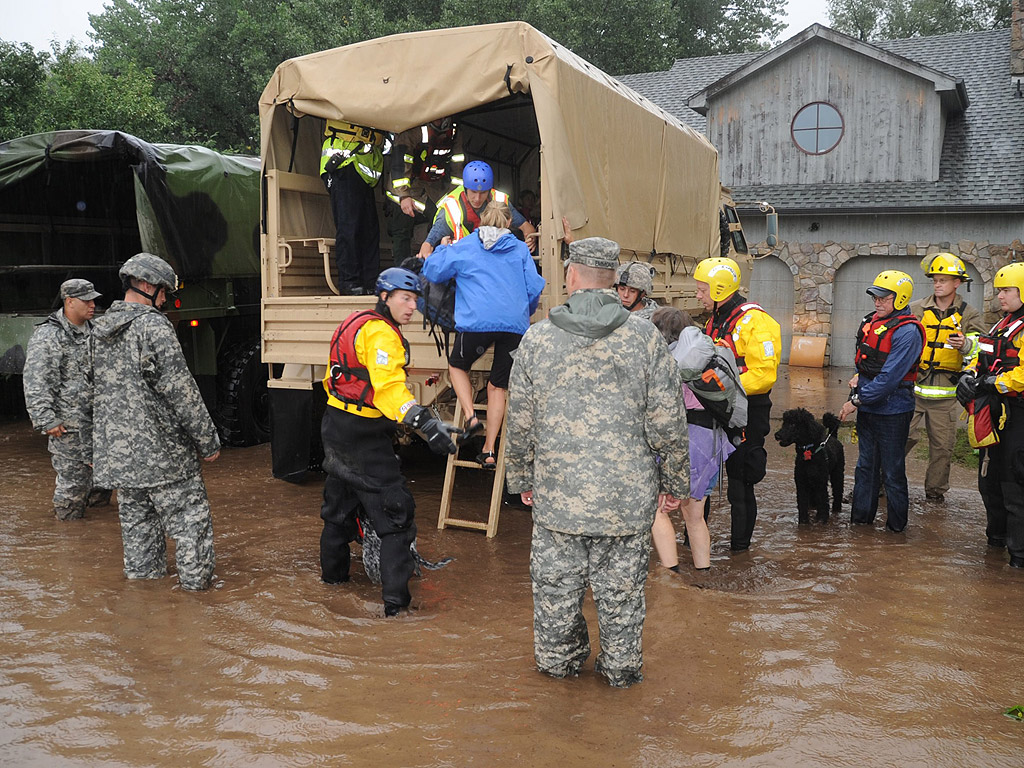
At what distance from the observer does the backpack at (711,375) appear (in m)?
5.02

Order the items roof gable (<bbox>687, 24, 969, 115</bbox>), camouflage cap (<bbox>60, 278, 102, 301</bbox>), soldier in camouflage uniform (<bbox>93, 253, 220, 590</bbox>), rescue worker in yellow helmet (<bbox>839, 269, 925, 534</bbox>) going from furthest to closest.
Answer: roof gable (<bbox>687, 24, 969, 115</bbox>) < camouflage cap (<bbox>60, 278, 102, 301</bbox>) < rescue worker in yellow helmet (<bbox>839, 269, 925, 534</bbox>) < soldier in camouflage uniform (<bbox>93, 253, 220, 590</bbox>)

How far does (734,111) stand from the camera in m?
17.5

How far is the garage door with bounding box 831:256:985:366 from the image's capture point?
1594cm

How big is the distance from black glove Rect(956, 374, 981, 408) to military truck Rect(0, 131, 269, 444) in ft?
20.0

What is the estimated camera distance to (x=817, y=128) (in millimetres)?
16969

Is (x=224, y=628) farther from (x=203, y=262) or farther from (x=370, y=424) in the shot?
(x=203, y=262)

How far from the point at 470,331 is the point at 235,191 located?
4403 mm

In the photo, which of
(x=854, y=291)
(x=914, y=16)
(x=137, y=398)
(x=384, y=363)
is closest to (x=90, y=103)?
(x=137, y=398)

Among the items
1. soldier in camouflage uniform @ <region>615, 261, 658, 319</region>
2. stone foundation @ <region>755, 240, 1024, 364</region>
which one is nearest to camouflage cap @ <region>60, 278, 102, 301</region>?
soldier in camouflage uniform @ <region>615, 261, 658, 319</region>

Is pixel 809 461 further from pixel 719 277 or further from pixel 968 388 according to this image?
pixel 719 277

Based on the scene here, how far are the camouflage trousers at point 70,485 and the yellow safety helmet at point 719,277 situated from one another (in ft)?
14.2

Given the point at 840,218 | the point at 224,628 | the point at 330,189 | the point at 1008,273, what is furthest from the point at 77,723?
the point at 840,218

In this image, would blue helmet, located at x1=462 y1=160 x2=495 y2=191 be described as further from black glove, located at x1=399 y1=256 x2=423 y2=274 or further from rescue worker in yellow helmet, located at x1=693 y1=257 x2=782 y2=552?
rescue worker in yellow helmet, located at x1=693 y1=257 x2=782 y2=552

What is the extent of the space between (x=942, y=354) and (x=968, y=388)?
1238mm
